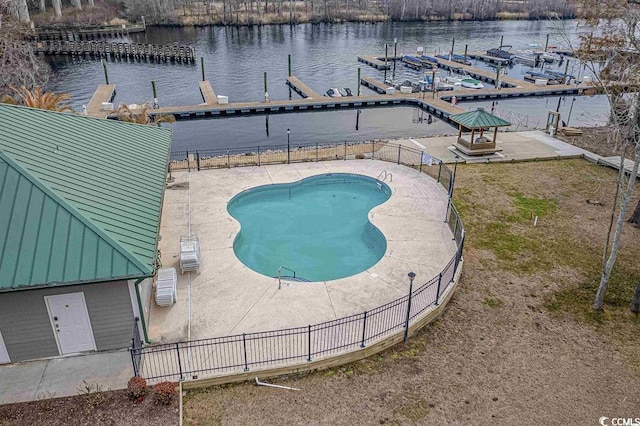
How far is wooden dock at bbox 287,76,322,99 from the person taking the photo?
170ft

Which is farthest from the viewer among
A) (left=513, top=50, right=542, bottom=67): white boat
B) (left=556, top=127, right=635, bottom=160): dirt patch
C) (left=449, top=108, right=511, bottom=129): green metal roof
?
(left=513, top=50, right=542, bottom=67): white boat

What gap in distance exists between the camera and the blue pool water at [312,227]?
20.8 m

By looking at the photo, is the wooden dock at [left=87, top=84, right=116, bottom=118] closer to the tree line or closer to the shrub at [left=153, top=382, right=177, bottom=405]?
the shrub at [left=153, top=382, right=177, bottom=405]

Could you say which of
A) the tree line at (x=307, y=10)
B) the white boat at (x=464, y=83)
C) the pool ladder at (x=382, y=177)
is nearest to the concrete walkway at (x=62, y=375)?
the pool ladder at (x=382, y=177)

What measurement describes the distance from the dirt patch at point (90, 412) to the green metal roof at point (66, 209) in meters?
3.12

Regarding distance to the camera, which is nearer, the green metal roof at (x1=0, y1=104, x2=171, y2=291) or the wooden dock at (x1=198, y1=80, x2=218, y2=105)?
the green metal roof at (x1=0, y1=104, x2=171, y2=291)

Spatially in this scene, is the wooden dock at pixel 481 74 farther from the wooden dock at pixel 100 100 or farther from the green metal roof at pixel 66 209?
the green metal roof at pixel 66 209

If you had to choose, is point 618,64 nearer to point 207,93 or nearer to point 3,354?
point 3,354

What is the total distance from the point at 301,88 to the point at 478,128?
1141 inches

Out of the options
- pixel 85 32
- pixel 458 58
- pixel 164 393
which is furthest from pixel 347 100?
pixel 85 32

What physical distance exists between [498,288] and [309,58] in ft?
223

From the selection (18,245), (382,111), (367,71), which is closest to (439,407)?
(18,245)

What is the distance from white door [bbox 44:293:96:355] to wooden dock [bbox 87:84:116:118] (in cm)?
3216

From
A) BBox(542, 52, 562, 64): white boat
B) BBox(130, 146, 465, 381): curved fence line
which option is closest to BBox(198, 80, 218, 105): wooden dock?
BBox(130, 146, 465, 381): curved fence line
